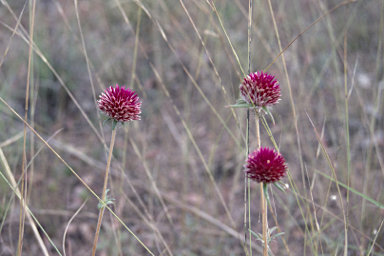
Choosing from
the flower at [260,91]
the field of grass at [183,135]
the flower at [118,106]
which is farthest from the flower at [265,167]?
the field of grass at [183,135]

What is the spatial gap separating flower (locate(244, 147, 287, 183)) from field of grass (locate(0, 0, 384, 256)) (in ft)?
1.96

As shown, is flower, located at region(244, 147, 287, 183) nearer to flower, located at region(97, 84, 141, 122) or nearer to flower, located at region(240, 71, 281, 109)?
flower, located at region(240, 71, 281, 109)

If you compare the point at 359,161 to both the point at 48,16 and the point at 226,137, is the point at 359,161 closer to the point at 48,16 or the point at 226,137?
the point at 226,137

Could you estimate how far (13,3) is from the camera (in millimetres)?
4043

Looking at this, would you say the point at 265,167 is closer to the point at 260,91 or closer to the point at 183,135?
the point at 260,91

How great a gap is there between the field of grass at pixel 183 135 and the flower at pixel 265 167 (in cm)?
60

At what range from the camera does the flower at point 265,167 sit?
101 cm

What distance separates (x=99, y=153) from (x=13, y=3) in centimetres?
270

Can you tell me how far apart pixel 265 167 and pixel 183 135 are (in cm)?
183

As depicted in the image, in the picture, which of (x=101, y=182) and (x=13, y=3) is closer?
(x=101, y=182)

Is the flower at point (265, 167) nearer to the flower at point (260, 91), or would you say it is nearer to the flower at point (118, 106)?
the flower at point (260, 91)

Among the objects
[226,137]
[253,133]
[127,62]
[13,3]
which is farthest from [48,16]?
[253,133]

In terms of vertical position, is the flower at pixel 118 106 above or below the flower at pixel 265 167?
above

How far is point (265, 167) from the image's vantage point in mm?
1017
